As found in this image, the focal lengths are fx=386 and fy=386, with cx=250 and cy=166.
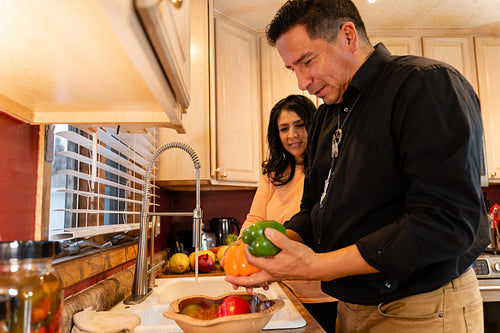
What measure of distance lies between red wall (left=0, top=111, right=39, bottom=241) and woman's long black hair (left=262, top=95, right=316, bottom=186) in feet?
3.78

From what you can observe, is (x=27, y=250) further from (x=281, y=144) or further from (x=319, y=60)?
(x=281, y=144)

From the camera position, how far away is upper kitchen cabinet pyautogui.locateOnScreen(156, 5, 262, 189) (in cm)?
224

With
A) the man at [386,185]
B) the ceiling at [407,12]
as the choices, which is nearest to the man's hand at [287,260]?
the man at [386,185]

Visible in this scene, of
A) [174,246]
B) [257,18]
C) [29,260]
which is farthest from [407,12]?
[29,260]

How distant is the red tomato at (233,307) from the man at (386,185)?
0.15 feet

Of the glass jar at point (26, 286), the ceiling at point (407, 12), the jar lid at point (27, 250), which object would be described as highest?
the ceiling at point (407, 12)

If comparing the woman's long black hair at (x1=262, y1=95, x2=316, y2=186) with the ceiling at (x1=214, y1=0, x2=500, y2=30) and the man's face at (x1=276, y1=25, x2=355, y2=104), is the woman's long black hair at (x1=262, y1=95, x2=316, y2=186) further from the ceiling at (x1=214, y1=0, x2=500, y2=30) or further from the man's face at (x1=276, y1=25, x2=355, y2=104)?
the ceiling at (x1=214, y1=0, x2=500, y2=30)

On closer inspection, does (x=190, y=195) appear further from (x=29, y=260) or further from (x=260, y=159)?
(x=29, y=260)

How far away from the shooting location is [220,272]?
6.32ft

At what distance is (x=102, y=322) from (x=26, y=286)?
495mm

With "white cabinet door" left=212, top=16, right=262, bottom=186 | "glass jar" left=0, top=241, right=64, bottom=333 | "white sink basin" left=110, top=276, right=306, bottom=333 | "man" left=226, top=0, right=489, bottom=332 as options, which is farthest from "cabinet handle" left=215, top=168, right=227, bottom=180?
"glass jar" left=0, top=241, right=64, bottom=333

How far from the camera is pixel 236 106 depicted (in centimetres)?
249

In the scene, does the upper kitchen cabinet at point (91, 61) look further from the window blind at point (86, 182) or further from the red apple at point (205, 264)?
the red apple at point (205, 264)

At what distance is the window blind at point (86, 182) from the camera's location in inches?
38.3
